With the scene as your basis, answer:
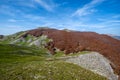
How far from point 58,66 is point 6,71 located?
11.3 m

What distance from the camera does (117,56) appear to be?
200ft

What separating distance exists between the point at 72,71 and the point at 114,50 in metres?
34.8

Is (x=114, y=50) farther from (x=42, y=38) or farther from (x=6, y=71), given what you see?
(x=42, y=38)

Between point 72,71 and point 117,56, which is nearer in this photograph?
point 72,71

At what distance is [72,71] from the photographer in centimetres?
3622

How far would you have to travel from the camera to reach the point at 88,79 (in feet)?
110

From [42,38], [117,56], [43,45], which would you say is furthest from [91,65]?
[42,38]

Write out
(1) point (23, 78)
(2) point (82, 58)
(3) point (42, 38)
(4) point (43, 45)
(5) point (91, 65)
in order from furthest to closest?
(3) point (42, 38)
(4) point (43, 45)
(2) point (82, 58)
(5) point (91, 65)
(1) point (23, 78)

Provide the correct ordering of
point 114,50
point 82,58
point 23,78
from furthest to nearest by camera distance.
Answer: point 114,50 → point 82,58 → point 23,78

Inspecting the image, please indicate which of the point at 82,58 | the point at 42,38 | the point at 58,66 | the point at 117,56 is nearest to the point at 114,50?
the point at 117,56

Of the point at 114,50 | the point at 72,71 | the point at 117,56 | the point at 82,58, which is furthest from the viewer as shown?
the point at 114,50

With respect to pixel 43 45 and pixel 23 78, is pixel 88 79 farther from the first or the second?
pixel 43 45

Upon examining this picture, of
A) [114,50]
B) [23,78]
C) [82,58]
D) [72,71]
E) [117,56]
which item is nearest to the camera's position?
[23,78]

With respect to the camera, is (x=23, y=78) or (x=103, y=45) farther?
(x=103, y=45)
